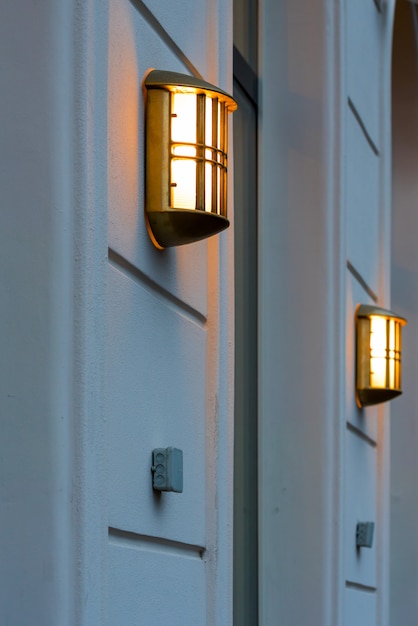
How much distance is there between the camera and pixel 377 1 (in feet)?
21.3

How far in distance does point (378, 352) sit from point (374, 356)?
3 centimetres

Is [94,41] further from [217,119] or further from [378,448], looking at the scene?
[378,448]

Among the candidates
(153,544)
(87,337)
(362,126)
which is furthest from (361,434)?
(87,337)

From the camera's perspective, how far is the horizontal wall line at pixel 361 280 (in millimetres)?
5645

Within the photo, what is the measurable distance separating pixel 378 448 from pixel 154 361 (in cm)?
325

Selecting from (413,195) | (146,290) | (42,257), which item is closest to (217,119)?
(146,290)

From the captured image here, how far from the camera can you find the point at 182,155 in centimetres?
306

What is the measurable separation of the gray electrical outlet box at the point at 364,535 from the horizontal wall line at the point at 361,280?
101cm

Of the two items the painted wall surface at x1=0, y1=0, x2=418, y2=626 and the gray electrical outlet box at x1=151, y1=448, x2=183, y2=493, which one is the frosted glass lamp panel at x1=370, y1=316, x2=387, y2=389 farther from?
the gray electrical outlet box at x1=151, y1=448, x2=183, y2=493

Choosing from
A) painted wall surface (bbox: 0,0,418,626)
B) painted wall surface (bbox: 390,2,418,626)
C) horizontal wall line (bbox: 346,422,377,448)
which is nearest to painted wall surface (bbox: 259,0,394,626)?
painted wall surface (bbox: 0,0,418,626)

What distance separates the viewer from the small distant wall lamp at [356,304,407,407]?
567 cm

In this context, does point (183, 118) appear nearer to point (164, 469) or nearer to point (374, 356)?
point (164, 469)

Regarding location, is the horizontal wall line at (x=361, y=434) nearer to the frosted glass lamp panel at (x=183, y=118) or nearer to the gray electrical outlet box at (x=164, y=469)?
the gray electrical outlet box at (x=164, y=469)

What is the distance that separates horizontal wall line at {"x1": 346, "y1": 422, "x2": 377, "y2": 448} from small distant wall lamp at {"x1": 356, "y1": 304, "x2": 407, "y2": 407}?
12cm
